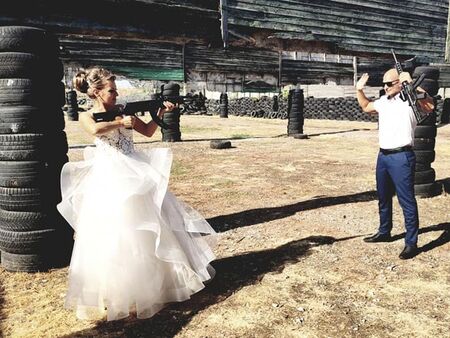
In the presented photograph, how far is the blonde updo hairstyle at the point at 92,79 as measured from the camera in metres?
3.23

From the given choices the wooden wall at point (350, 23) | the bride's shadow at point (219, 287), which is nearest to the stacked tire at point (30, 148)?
the bride's shadow at point (219, 287)

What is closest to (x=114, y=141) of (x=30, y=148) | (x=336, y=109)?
(x=30, y=148)

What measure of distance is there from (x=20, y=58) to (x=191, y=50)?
48.2 ft

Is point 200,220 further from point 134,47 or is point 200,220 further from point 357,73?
point 357,73

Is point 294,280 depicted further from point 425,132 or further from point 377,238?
point 425,132

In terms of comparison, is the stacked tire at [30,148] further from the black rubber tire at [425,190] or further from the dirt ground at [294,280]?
the black rubber tire at [425,190]

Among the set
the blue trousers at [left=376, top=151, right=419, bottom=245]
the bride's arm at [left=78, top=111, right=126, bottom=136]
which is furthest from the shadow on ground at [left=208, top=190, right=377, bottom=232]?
the bride's arm at [left=78, top=111, right=126, bottom=136]

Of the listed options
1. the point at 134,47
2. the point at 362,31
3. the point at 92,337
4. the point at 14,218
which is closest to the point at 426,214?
the point at 92,337

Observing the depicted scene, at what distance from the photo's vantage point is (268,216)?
5777 mm

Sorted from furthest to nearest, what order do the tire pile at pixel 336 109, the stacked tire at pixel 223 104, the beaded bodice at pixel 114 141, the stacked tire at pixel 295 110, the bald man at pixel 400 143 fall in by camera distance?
the stacked tire at pixel 223 104
the tire pile at pixel 336 109
the stacked tire at pixel 295 110
the bald man at pixel 400 143
the beaded bodice at pixel 114 141

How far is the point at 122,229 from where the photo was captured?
115 inches

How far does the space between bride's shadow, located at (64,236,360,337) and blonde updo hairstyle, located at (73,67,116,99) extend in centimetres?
204

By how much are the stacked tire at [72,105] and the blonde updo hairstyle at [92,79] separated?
887 inches

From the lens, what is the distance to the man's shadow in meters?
4.47
